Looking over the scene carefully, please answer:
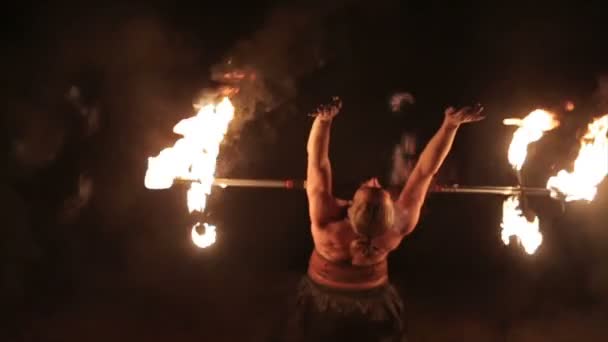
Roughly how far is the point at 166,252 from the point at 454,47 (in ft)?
12.9

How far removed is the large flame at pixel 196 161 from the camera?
3205 mm

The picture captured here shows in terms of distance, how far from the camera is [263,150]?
16.9 ft

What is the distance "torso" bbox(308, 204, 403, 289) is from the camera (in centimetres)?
324

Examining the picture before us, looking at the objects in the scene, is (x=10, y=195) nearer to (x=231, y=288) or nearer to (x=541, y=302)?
(x=231, y=288)

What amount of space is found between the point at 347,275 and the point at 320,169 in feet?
2.43

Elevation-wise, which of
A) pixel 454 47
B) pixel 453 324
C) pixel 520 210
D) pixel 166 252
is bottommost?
pixel 453 324

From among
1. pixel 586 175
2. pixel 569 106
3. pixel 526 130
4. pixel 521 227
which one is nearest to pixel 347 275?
pixel 521 227

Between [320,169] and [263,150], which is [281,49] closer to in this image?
[263,150]

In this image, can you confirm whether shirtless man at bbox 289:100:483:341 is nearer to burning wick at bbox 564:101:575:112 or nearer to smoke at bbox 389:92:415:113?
smoke at bbox 389:92:415:113

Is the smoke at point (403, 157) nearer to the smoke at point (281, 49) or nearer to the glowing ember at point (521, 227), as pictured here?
the smoke at point (281, 49)

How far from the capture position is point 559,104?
4590 millimetres

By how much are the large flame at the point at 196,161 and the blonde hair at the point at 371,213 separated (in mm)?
953

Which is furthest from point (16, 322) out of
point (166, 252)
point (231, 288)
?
point (231, 288)

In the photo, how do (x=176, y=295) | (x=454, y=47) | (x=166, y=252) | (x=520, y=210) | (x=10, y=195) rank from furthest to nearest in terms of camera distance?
(x=166, y=252), (x=176, y=295), (x=10, y=195), (x=454, y=47), (x=520, y=210)
